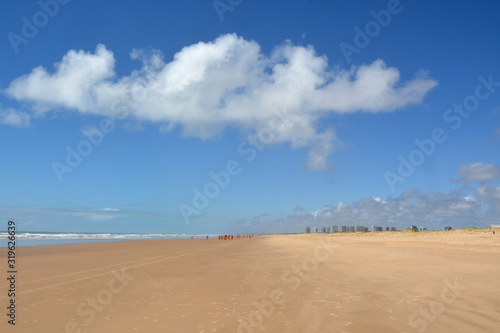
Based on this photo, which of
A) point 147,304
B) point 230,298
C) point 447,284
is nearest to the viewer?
point 147,304

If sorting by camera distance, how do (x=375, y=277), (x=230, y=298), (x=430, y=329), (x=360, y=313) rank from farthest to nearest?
(x=375, y=277), (x=230, y=298), (x=360, y=313), (x=430, y=329)

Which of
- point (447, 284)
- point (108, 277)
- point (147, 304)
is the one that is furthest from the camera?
point (108, 277)

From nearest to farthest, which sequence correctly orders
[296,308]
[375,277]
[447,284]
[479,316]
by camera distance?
[479,316]
[296,308]
[447,284]
[375,277]

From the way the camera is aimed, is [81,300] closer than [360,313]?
No

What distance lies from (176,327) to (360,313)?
4.77 meters

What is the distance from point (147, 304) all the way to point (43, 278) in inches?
327

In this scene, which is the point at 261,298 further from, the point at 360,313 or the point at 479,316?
the point at 479,316

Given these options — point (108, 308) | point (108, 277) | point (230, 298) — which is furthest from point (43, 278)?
point (230, 298)

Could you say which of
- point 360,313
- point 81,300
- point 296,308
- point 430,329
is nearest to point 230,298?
point 296,308

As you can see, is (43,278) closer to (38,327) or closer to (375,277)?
(38,327)

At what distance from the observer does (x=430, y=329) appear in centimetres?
734

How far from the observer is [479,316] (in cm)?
809

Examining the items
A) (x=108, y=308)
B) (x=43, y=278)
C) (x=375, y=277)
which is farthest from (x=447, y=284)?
(x=43, y=278)

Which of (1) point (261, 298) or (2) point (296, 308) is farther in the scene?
(1) point (261, 298)
